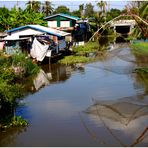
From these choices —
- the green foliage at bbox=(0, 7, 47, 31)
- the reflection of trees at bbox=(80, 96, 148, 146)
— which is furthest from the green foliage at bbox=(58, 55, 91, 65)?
the reflection of trees at bbox=(80, 96, 148, 146)

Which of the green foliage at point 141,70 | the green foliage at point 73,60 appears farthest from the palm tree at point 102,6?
the green foliage at point 141,70

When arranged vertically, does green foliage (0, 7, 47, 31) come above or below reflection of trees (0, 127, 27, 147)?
above

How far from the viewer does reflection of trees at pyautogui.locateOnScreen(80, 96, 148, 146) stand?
13.0 m

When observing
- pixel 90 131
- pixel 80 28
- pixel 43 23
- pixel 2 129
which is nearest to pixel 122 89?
pixel 90 131

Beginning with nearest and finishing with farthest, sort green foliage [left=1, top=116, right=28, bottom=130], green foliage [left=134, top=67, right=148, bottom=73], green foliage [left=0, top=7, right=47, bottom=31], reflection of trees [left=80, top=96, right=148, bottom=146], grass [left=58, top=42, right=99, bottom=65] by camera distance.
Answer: reflection of trees [left=80, top=96, right=148, bottom=146] → green foliage [left=1, top=116, right=28, bottom=130] → green foliage [left=134, top=67, right=148, bottom=73] → grass [left=58, top=42, right=99, bottom=65] → green foliage [left=0, top=7, right=47, bottom=31]

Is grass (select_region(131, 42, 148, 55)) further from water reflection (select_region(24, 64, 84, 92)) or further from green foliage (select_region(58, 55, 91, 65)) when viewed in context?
water reflection (select_region(24, 64, 84, 92))

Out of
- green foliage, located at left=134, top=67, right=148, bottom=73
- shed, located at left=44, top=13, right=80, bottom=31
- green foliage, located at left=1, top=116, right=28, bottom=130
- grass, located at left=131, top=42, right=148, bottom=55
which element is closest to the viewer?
green foliage, located at left=1, top=116, right=28, bottom=130

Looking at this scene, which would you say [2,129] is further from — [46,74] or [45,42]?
[45,42]

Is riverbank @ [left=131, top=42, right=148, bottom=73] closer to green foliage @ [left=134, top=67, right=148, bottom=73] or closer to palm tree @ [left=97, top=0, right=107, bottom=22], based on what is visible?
green foliage @ [left=134, top=67, right=148, bottom=73]

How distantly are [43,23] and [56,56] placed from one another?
12.6 meters

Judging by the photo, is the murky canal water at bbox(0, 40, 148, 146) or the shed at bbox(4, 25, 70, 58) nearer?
the murky canal water at bbox(0, 40, 148, 146)

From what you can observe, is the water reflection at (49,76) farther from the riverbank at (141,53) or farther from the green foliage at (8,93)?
the green foliage at (8,93)

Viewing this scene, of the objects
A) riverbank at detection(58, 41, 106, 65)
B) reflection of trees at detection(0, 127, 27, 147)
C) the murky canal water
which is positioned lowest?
reflection of trees at detection(0, 127, 27, 147)

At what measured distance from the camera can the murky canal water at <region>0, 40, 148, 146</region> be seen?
41.9 feet
